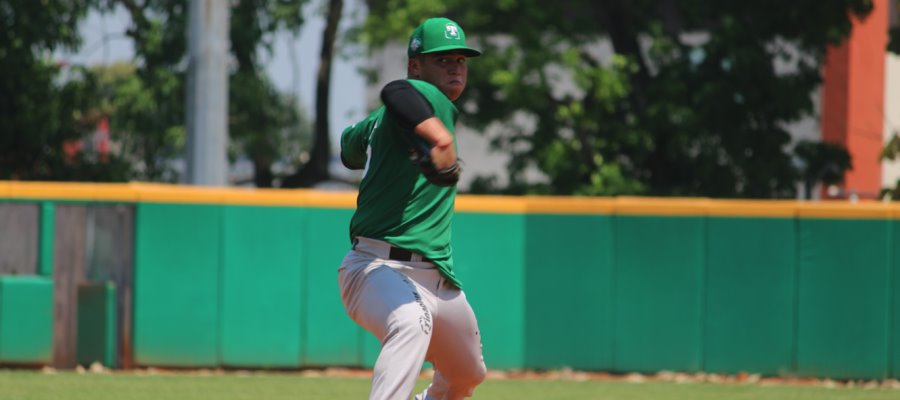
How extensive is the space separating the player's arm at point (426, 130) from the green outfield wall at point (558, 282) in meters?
5.48

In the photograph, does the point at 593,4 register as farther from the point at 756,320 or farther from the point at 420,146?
the point at 420,146

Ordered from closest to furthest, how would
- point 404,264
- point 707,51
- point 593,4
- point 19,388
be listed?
1. point 404,264
2. point 19,388
3. point 707,51
4. point 593,4

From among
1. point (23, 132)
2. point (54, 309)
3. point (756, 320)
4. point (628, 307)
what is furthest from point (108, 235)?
point (23, 132)

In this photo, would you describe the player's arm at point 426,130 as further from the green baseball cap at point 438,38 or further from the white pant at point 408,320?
the white pant at point 408,320

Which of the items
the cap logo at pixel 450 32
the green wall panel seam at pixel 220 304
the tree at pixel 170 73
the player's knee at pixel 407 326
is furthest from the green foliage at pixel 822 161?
the player's knee at pixel 407 326

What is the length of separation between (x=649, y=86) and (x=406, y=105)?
54.2 feet

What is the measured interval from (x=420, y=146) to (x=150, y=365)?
19.3 feet

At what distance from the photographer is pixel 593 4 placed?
2231 cm

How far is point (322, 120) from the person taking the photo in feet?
80.4

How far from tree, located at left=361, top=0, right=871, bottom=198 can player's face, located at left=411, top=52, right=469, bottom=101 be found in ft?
49.5

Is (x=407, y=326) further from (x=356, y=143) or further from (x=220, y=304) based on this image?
(x=220, y=304)

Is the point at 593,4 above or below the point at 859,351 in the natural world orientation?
above

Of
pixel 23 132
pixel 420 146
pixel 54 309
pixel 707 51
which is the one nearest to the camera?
pixel 420 146

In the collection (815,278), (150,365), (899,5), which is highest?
(899,5)
